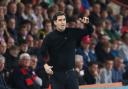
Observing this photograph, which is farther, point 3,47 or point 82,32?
point 3,47

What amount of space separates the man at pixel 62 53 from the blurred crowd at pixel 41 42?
1.74 meters

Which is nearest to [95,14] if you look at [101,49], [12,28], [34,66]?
[101,49]

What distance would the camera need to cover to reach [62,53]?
9.16 meters

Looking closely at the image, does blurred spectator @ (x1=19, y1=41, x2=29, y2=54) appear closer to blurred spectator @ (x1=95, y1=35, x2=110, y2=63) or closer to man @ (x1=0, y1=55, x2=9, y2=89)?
man @ (x1=0, y1=55, x2=9, y2=89)

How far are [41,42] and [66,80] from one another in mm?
3326

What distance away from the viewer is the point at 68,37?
363 inches

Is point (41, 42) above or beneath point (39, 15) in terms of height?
beneath

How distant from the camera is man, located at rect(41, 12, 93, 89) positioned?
915cm

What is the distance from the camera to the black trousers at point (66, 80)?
9148 mm

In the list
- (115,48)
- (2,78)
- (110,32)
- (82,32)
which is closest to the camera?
(82,32)

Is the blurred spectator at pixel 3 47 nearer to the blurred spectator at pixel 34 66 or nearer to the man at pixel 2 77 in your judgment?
the man at pixel 2 77

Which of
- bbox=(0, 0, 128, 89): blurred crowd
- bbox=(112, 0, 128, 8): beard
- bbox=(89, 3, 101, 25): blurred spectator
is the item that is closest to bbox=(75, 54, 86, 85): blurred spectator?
bbox=(0, 0, 128, 89): blurred crowd

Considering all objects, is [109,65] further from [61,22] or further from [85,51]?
[61,22]

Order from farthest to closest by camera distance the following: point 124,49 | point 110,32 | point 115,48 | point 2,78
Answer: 1. point 110,32
2. point 124,49
3. point 115,48
4. point 2,78
